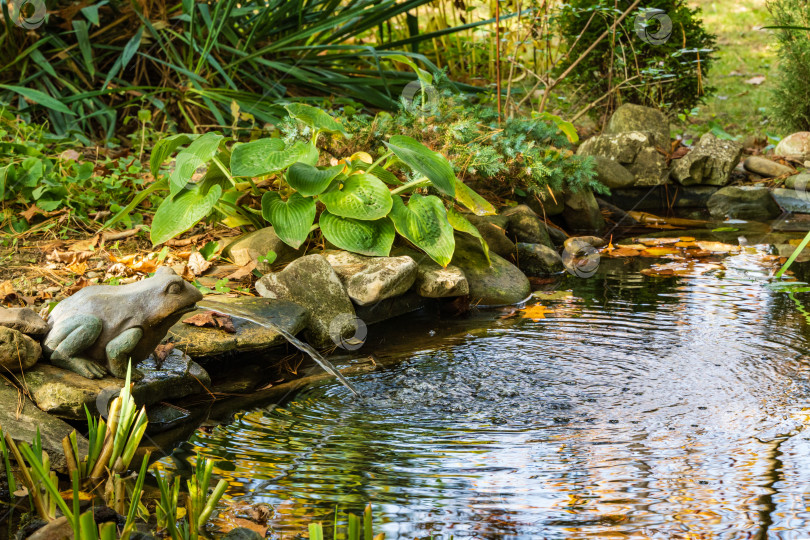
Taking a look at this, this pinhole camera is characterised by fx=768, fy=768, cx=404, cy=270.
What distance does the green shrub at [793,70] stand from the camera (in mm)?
7688

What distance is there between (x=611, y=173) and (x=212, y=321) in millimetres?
4639

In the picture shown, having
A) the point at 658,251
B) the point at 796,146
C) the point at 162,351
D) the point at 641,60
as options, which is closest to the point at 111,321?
the point at 162,351

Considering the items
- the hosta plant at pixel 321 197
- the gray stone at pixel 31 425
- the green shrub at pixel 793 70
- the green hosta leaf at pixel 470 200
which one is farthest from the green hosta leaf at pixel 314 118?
the green shrub at pixel 793 70

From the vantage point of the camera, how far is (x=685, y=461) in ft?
8.46

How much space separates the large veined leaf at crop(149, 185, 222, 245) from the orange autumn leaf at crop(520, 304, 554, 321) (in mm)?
1840

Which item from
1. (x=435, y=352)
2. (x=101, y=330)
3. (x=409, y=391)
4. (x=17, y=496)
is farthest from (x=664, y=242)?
(x=17, y=496)

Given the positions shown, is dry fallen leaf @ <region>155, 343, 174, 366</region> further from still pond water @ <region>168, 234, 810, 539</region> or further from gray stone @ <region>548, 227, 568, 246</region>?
gray stone @ <region>548, 227, 568, 246</region>

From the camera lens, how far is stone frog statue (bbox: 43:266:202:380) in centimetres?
272

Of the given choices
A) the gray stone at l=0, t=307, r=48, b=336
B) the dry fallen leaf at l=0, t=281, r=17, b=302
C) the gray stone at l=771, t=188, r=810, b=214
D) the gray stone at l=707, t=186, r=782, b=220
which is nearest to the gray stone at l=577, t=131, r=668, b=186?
the gray stone at l=707, t=186, r=782, b=220

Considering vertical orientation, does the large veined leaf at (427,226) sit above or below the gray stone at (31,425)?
above

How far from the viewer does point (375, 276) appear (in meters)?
4.04

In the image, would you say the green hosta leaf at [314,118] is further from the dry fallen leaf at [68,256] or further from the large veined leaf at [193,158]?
the dry fallen leaf at [68,256]

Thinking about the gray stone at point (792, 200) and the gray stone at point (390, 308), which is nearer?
the gray stone at point (390, 308)

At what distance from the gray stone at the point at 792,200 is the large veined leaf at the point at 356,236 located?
15.0ft
